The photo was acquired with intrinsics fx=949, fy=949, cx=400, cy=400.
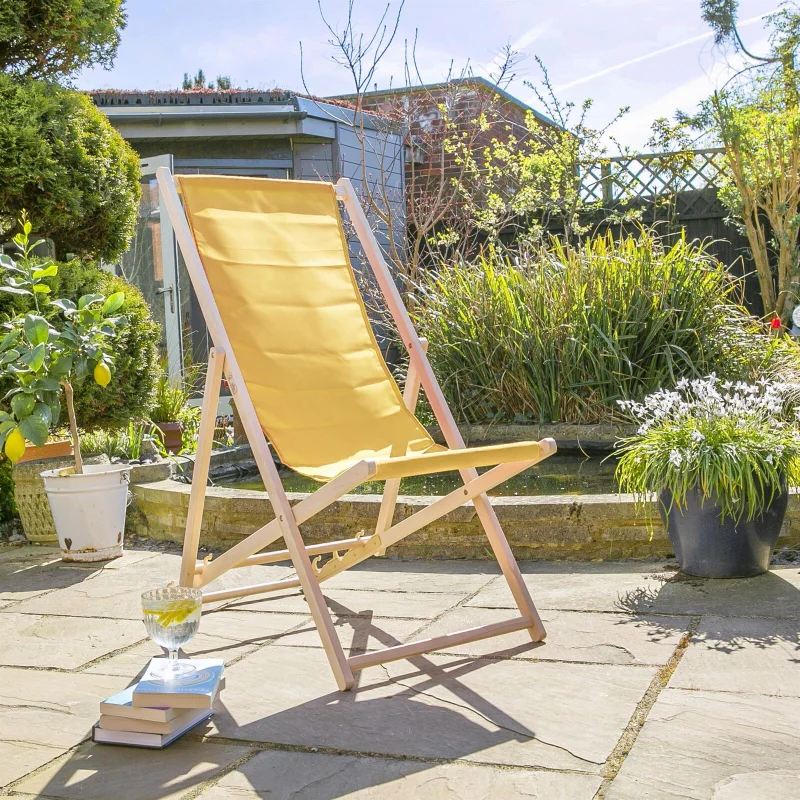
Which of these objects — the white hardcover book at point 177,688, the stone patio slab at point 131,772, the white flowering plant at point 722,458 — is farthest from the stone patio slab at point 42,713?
the white flowering plant at point 722,458

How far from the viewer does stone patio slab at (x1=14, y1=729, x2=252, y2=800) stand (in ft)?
5.83

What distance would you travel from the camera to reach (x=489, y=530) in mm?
2643

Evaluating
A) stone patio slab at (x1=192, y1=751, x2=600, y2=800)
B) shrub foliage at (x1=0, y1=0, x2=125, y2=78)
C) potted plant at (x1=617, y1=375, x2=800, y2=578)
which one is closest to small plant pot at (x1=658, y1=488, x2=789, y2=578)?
potted plant at (x1=617, y1=375, x2=800, y2=578)

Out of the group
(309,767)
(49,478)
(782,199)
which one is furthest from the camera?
(782,199)

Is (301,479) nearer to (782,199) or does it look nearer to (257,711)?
(257,711)

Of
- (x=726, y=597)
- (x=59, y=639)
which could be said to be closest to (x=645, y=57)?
(x=726, y=597)

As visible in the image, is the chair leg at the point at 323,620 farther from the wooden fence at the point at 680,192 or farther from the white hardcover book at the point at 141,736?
the wooden fence at the point at 680,192

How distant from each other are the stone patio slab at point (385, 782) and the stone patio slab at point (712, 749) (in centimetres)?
12

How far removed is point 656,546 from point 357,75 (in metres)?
5.92

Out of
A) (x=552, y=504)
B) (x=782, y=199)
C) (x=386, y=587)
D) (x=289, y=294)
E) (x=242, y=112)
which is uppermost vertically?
(x=242, y=112)

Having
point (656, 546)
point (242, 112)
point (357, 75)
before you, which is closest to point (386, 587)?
point (656, 546)

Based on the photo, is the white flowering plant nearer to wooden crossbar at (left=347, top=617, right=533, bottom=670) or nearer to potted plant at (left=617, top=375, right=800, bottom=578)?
potted plant at (left=617, top=375, right=800, bottom=578)

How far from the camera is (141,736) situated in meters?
1.98

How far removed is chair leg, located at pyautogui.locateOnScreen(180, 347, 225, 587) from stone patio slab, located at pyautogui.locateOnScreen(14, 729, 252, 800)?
0.79 meters
